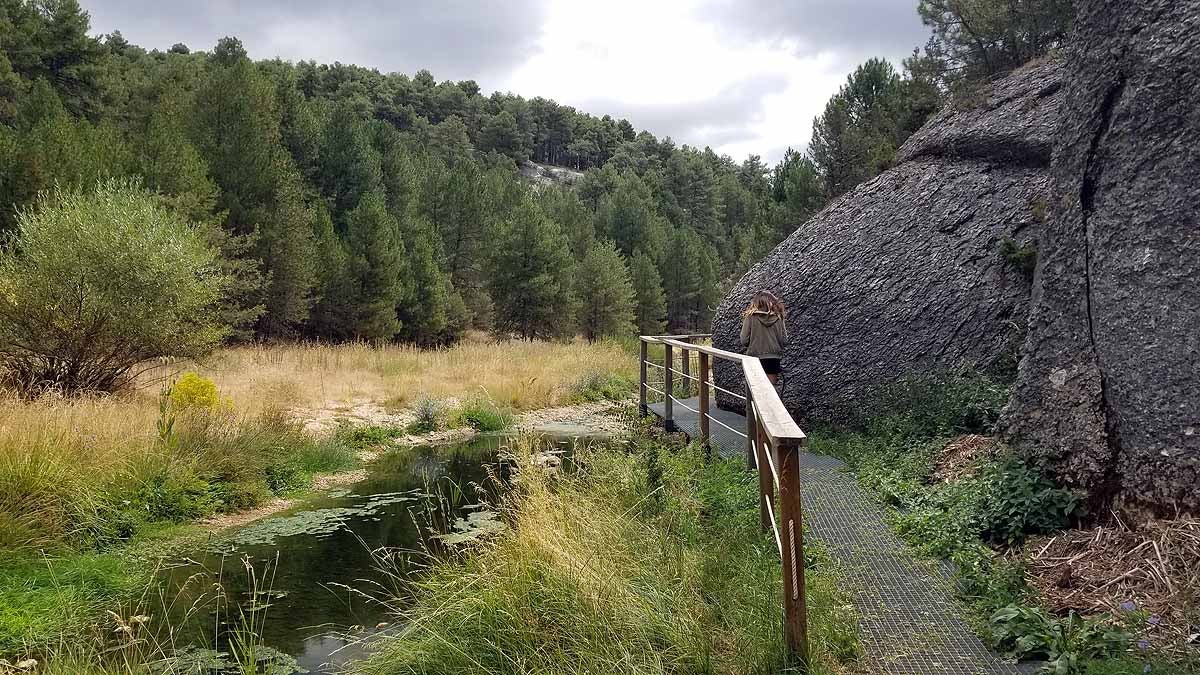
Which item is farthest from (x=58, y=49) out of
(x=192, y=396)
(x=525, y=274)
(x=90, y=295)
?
(x=192, y=396)

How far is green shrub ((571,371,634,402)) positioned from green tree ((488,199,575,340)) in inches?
648

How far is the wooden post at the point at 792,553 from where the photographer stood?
294 centimetres

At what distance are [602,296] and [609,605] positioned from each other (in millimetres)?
39797

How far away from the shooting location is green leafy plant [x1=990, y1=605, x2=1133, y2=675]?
315cm

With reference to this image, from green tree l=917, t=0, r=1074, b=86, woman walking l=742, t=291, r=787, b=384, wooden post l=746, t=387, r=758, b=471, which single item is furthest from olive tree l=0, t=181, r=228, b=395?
green tree l=917, t=0, r=1074, b=86

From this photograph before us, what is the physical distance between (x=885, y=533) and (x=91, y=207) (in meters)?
13.3

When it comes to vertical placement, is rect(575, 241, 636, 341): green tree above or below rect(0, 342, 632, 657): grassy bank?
above

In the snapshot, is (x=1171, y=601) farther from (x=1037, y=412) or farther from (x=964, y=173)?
(x=964, y=173)

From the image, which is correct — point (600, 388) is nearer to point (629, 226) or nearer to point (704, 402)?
point (704, 402)

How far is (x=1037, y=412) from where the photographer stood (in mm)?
5355

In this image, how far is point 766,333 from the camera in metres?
8.63

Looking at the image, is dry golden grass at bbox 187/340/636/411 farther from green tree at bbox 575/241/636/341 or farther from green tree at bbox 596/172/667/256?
green tree at bbox 596/172/667/256

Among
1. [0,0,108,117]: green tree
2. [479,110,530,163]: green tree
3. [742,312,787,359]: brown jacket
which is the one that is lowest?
[742,312,787,359]: brown jacket

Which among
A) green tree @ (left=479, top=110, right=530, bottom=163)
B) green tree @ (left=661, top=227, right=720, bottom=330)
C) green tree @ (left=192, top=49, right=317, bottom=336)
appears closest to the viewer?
green tree @ (left=192, top=49, right=317, bottom=336)
